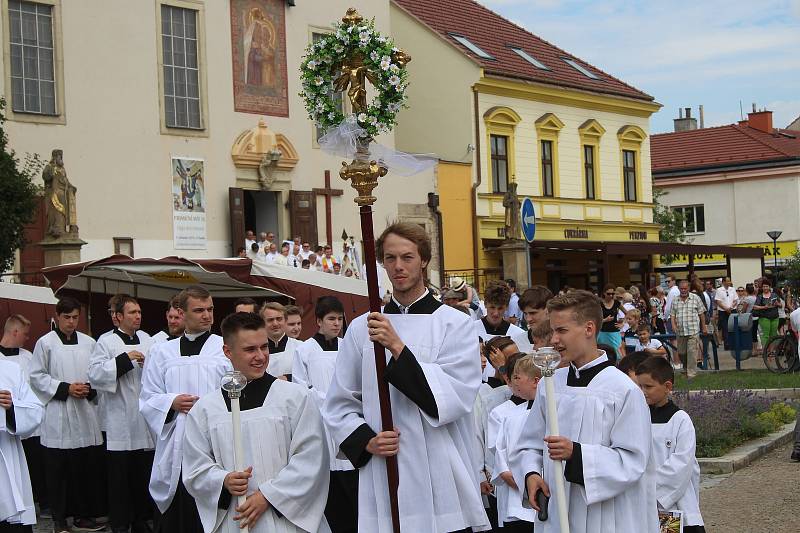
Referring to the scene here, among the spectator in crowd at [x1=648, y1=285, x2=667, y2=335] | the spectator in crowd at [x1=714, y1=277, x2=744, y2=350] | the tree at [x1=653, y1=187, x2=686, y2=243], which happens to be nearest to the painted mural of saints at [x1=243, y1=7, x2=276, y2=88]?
the spectator in crowd at [x1=648, y1=285, x2=667, y2=335]

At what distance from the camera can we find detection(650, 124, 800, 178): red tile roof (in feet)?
194

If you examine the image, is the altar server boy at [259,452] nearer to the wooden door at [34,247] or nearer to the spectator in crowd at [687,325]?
the spectator in crowd at [687,325]

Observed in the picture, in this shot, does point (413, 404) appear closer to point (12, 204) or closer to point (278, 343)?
point (278, 343)

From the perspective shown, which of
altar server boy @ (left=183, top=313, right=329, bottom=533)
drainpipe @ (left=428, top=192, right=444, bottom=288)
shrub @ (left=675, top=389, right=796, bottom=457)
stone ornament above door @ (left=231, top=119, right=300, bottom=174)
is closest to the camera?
altar server boy @ (left=183, top=313, right=329, bottom=533)

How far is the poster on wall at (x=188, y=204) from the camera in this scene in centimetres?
3023

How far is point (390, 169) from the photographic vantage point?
707 cm

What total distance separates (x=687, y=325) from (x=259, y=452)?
18.9 m

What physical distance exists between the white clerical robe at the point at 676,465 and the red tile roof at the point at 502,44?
32030mm

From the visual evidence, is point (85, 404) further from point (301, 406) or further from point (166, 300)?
point (301, 406)

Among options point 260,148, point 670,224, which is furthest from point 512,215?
point 670,224

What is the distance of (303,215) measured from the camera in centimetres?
3312

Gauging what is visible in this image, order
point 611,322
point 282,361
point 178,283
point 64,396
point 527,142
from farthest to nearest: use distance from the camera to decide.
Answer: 1. point 527,142
2. point 611,322
3. point 178,283
4. point 64,396
5. point 282,361

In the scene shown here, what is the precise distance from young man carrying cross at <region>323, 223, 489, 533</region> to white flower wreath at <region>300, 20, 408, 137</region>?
2.01 feet

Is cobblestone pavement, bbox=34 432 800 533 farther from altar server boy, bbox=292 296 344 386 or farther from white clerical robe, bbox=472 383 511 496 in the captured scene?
altar server boy, bbox=292 296 344 386
